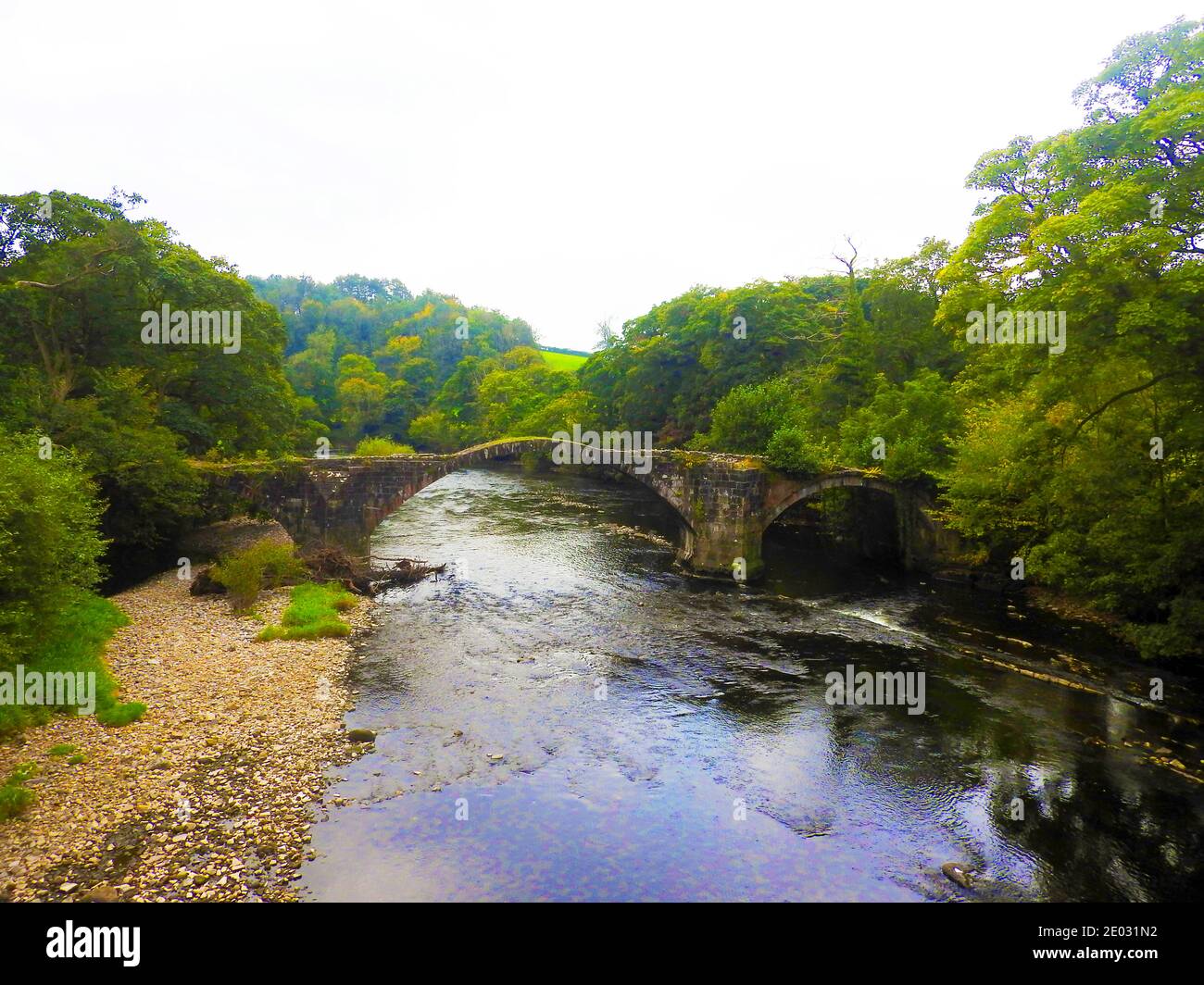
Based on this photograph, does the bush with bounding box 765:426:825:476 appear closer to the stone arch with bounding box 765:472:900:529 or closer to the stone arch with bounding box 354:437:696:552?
the stone arch with bounding box 765:472:900:529

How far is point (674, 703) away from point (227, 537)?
69.4 feet

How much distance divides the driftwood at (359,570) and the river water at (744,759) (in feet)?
4.52

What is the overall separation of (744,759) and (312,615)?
14.8 metres

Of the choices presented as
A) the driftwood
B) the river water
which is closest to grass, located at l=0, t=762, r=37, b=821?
the river water

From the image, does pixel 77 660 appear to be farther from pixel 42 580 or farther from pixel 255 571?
pixel 255 571

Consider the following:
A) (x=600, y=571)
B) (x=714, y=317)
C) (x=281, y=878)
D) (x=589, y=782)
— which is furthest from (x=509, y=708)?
(x=714, y=317)

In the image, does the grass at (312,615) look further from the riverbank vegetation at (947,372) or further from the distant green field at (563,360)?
the distant green field at (563,360)

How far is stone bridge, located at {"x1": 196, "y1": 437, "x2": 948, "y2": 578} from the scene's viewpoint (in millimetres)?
27953

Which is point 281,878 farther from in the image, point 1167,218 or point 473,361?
point 473,361

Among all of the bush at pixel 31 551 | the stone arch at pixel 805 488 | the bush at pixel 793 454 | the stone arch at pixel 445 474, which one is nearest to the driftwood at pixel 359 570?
the stone arch at pixel 445 474

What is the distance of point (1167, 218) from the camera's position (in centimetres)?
1593

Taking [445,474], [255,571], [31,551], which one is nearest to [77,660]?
[31,551]

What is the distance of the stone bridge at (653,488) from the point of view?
1101 inches
